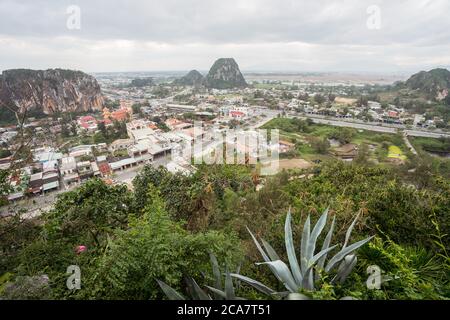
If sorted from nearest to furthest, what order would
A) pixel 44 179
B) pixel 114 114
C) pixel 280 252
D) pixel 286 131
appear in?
1. pixel 280 252
2. pixel 44 179
3. pixel 286 131
4. pixel 114 114

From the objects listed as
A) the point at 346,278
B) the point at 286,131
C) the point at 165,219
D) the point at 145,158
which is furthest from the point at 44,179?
the point at 286,131

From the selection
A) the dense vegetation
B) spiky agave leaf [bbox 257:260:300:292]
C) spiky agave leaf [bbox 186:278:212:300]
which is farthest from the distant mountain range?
spiky agave leaf [bbox 186:278:212:300]

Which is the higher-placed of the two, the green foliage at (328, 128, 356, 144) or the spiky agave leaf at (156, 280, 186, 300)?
the spiky agave leaf at (156, 280, 186, 300)

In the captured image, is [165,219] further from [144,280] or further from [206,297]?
[206,297]

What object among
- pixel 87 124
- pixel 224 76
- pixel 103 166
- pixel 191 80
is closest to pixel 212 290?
pixel 103 166

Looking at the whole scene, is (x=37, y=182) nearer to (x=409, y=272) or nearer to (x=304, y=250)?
(x=304, y=250)

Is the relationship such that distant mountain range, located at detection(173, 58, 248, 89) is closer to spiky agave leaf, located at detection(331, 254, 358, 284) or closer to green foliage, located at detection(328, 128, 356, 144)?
green foliage, located at detection(328, 128, 356, 144)

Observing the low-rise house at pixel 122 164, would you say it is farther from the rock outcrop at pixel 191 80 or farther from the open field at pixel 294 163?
the rock outcrop at pixel 191 80
